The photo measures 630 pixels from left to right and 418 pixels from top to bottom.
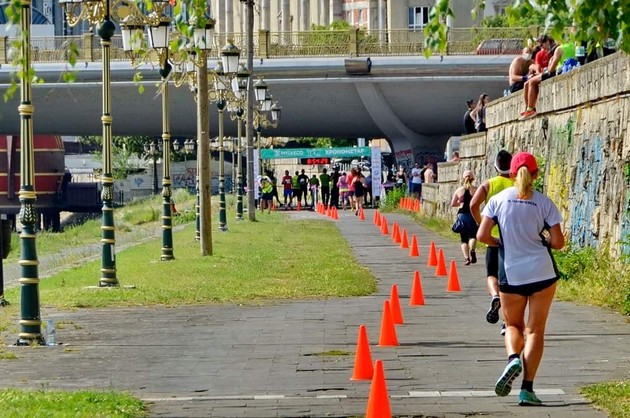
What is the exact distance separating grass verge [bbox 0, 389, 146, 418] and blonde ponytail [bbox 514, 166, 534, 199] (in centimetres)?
312

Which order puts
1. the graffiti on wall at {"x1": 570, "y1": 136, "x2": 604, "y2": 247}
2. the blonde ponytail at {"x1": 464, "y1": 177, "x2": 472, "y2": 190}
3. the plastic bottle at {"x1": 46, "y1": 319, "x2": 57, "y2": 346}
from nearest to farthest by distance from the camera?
1. the plastic bottle at {"x1": 46, "y1": 319, "x2": 57, "y2": 346}
2. the graffiti on wall at {"x1": 570, "y1": 136, "x2": 604, "y2": 247}
3. the blonde ponytail at {"x1": 464, "y1": 177, "x2": 472, "y2": 190}

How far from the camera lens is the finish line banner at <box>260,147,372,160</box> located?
65125 mm

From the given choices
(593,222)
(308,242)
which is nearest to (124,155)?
(308,242)

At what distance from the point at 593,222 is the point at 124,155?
3604 inches

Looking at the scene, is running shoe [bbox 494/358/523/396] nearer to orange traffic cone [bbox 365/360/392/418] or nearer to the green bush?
orange traffic cone [bbox 365/360/392/418]

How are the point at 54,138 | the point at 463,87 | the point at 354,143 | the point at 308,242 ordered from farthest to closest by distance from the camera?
the point at 354,143, the point at 54,138, the point at 463,87, the point at 308,242

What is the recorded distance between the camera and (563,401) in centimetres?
1095

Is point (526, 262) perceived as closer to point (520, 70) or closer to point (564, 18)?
point (564, 18)

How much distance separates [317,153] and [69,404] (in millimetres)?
57746

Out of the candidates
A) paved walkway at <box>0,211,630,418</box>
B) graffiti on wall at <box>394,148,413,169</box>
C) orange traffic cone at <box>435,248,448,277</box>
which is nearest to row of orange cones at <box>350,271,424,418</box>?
paved walkway at <box>0,211,630,418</box>

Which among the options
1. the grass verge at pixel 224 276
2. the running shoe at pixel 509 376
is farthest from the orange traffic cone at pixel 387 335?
the grass verge at pixel 224 276

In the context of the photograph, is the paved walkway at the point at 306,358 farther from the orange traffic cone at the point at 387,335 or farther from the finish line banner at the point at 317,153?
the finish line banner at the point at 317,153

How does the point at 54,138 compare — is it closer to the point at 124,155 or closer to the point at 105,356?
the point at 124,155

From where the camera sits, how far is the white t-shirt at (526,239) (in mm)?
10938
